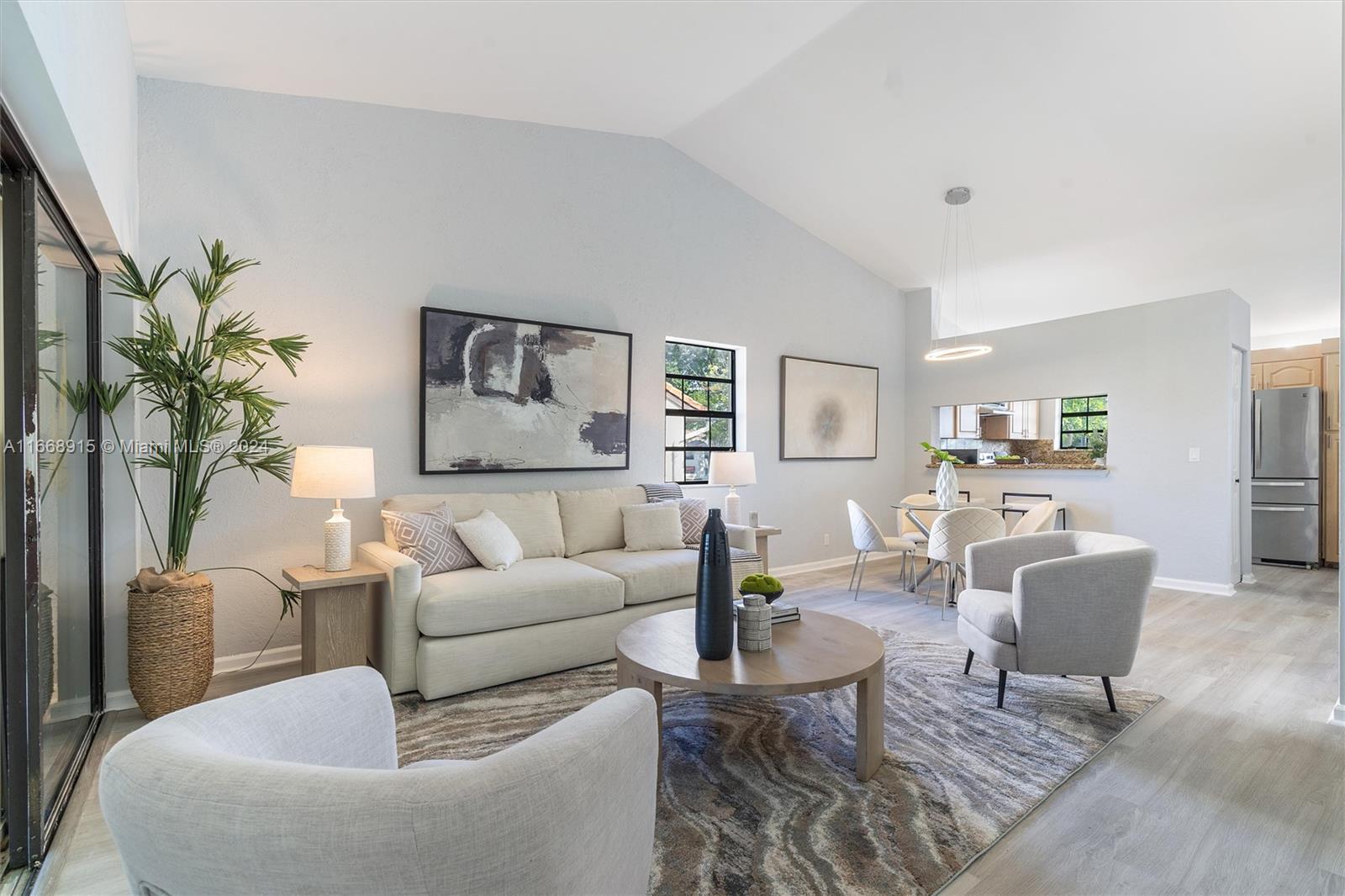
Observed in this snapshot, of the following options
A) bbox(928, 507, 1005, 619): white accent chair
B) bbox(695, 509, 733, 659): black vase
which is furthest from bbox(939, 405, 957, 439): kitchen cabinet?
bbox(695, 509, 733, 659): black vase

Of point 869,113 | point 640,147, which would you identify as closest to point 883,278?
point 869,113

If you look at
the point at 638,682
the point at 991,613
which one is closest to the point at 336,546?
the point at 638,682

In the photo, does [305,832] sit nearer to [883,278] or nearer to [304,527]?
[304,527]

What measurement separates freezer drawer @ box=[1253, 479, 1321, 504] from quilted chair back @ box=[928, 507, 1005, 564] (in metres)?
4.01

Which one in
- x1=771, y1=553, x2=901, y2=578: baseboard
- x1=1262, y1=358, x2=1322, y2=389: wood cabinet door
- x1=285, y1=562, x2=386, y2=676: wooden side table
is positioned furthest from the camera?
x1=1262, y1=358, x2=1322, y2=389: wood cabinet door

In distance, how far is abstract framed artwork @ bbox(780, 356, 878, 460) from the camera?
5.80 m

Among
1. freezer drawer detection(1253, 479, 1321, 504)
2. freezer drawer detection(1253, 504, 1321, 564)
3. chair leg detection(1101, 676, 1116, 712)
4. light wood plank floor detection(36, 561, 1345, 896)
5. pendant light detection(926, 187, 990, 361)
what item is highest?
pendant light detection(926, 187, 990, 361)

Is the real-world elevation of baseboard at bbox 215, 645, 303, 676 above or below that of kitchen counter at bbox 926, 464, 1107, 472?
below

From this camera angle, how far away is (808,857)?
1792mm

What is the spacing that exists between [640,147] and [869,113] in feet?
5.33

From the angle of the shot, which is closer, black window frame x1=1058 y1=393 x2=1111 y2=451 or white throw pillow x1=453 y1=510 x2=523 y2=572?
white throw pillow x1=453 y1=510 x2=523 y2=572

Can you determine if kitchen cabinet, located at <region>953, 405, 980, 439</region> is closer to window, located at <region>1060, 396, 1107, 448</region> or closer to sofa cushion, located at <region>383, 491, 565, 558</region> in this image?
window, located at <region>1060, 396, 1107, 448</region>

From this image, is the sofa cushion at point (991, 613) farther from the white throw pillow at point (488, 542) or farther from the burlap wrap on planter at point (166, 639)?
the burlap wrap on planter at point (166, 639)

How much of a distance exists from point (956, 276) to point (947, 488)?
8.55 feet
